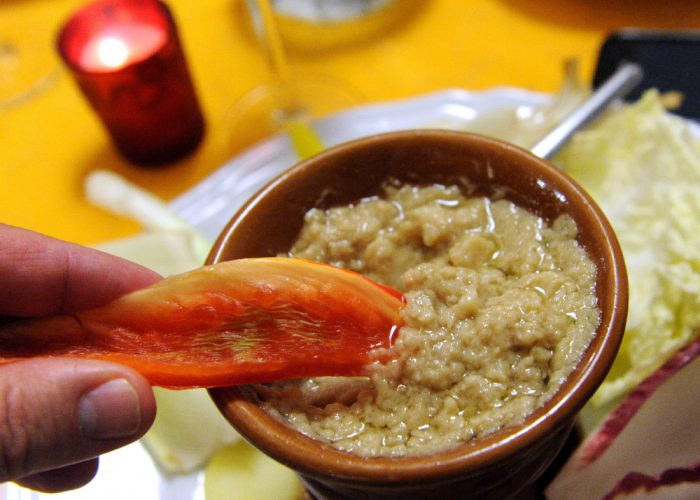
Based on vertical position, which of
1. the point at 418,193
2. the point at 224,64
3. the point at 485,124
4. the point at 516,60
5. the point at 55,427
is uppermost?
the point at 224,64

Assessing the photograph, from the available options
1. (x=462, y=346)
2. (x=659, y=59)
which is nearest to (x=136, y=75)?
(x=462, y=346)

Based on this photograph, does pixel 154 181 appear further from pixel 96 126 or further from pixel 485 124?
pixel 485 124

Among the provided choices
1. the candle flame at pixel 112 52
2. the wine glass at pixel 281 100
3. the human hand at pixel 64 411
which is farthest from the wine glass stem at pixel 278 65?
the human hand at pixel 64 411

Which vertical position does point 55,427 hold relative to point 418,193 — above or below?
below

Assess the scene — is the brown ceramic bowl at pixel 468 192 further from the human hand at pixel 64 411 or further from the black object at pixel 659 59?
the black object at pixel 659 59

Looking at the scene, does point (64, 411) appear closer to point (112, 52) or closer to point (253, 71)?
point (112, 52)

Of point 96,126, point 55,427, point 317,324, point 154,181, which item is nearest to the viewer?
point 55,427

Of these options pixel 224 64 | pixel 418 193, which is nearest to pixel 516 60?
pixel 224 64
